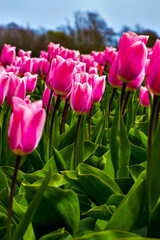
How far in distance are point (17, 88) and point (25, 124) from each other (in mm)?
832

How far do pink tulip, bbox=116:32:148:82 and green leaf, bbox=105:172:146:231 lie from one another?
459 mm

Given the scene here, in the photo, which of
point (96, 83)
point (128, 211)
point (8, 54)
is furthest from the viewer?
point (8, 54)

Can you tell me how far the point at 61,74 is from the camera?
1.51 metres

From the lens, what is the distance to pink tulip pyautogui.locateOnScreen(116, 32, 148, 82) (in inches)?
48.2

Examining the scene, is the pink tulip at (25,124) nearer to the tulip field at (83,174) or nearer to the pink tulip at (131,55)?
the tulip field at (83,174)

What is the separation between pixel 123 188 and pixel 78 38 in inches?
877

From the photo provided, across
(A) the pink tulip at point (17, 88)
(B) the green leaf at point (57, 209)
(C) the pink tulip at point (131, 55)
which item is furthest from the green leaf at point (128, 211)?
(A) the pink tulip at point (17, 88)

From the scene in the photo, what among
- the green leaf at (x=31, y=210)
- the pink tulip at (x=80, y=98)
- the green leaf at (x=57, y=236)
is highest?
the pink tulip at (x=80, y=98)

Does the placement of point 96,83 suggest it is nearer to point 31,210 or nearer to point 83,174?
point 83,174

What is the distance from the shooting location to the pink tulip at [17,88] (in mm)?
1650

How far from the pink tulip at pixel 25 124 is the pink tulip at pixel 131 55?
505mm

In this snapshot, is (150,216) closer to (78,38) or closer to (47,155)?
(47,155)

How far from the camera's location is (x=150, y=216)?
1042 millimetres

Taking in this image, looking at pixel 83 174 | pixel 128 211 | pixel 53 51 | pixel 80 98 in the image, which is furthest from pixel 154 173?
pixel 53 51
